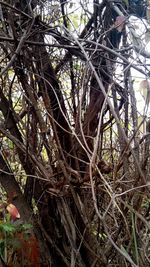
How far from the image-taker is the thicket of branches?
4.74 ft

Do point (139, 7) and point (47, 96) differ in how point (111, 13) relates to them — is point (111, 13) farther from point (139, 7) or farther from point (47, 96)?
point (47, 96)

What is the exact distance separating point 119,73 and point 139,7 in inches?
13.3

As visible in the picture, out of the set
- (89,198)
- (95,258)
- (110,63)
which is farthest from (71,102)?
(95,258)

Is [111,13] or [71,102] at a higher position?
[111,13]

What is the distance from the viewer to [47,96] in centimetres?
158

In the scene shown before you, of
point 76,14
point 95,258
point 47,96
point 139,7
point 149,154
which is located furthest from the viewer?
point 76,14

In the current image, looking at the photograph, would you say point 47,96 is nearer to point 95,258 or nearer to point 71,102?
point 71,102

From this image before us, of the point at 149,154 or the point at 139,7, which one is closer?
the point at 149,154

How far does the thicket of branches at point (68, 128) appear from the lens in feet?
4.74

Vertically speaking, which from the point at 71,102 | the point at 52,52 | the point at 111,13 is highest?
the point at 111,13

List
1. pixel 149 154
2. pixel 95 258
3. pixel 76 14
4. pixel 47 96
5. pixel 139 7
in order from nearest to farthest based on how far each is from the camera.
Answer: pixel 149 154 < pixel 95 258 < pixel 47 96 < pixel 139 7 < pixel 76 14

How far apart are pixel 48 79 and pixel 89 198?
516mm

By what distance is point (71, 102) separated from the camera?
64.4 inches

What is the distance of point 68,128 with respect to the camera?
163 cm
